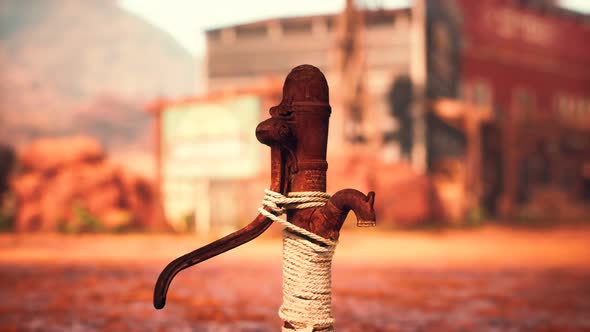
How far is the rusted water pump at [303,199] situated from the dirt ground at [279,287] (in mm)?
2482

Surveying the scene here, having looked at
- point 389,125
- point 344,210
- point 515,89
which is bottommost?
point 344,210

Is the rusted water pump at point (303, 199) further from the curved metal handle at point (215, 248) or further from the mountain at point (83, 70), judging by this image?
the mountain at point (83, 70)

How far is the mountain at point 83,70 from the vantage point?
46.0m

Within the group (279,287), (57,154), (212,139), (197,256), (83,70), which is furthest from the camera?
(83,70)

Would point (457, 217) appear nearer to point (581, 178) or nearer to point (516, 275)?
point (516, 275)

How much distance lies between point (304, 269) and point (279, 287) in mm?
4699

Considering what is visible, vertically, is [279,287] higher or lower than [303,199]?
lower

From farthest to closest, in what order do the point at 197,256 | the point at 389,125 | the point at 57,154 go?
1. the point at 389,125
2. the point at 57,154
3. the point at 197,256

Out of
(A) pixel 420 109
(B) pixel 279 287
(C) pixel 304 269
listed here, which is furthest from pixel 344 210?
(A) pixel 420 109

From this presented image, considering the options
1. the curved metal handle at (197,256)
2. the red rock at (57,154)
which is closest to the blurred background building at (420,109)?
the red rock at (57,154)

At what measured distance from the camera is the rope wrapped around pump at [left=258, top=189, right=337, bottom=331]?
1.99m

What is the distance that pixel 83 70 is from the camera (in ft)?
205

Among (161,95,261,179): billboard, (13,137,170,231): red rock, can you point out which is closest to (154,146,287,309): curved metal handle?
(161,95,261,179): billboard

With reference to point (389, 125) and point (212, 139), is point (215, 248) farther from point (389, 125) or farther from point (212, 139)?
point (389, 125)
